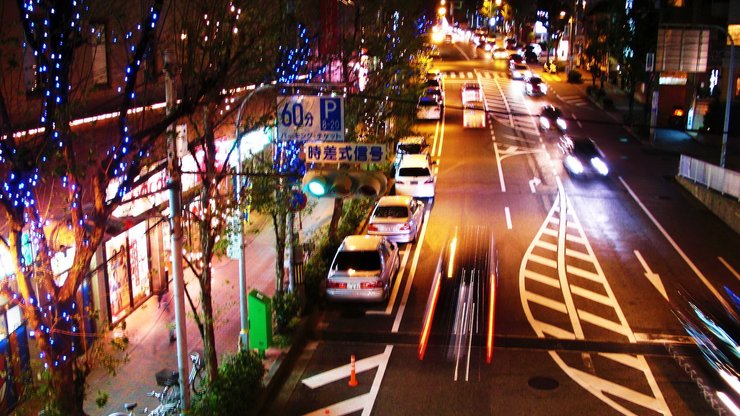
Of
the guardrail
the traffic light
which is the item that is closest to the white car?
the guardrail

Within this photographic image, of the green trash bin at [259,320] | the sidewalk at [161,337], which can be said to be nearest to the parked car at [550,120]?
the sidewalk at [161,337]

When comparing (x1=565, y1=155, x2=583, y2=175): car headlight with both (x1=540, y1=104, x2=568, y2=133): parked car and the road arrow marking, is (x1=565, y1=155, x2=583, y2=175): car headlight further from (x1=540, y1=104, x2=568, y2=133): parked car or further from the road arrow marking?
the road arrow marking

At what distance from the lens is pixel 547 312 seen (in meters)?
19.8

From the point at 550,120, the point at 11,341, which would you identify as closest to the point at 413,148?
the point at 550,120

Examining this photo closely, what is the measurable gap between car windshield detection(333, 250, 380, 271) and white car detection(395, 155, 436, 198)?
1213cm

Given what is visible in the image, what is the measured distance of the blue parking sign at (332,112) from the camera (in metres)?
14.2

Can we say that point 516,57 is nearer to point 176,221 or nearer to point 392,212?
point 392,212

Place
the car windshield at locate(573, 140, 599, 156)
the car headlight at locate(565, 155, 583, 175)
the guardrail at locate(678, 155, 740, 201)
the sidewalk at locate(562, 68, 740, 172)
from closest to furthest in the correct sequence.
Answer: the guardrail at locate(678, 155, 740, 201)
the car headlight at locate(565, 155, 583, 175)
the car windshield at locate(573, 140, 599, 156)
the sidewalk at locate(562, 68, 740, 172)

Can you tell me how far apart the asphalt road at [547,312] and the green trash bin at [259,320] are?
94 cm

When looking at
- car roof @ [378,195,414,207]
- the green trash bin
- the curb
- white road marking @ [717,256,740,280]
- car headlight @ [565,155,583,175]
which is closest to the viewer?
the curb

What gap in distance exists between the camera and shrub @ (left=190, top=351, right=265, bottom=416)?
41.2ft

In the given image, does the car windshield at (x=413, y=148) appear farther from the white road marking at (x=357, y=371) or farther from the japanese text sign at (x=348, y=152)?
the japanese text sign at (x=348, y=152)

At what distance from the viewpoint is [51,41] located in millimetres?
9016

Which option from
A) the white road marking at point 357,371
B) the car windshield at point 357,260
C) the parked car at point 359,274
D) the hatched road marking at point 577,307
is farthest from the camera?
the car windshield at point 357,260
